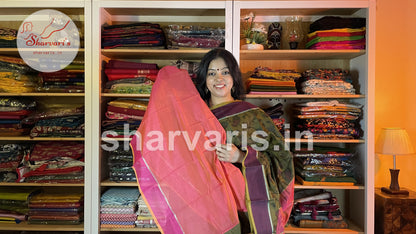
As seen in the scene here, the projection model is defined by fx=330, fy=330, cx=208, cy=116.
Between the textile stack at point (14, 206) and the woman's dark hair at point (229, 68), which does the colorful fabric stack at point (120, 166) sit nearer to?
the textile stack at point (14, 206)

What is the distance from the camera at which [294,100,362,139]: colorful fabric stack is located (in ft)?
7.96

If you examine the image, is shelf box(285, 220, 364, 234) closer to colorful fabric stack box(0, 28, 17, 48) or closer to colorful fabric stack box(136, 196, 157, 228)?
colorful fabric stack box(136, 196, 157, 228)

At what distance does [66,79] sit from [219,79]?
4.57ft

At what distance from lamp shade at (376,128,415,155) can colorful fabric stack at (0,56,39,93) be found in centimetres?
272

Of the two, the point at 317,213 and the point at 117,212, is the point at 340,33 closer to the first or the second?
the point at 317,213

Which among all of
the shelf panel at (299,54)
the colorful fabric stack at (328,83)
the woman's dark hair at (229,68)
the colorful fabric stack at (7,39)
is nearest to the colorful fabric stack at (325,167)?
the colorful fabric stack at (328,83)

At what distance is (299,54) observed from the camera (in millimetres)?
2518

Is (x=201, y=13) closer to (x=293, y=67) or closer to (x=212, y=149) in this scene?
(x=293, y=67)

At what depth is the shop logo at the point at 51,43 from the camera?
2473mm

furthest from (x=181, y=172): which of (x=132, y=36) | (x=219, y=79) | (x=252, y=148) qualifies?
(x=132, y=36)

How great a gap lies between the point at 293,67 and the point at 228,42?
752 mm

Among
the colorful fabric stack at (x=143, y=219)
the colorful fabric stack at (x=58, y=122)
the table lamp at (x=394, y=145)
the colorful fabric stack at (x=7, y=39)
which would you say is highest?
the colorful fabric stack at (x=7, y=39)

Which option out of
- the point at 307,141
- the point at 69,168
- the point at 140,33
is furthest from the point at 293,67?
the point at 69,168

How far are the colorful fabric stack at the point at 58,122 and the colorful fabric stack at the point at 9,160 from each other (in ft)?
0.72
